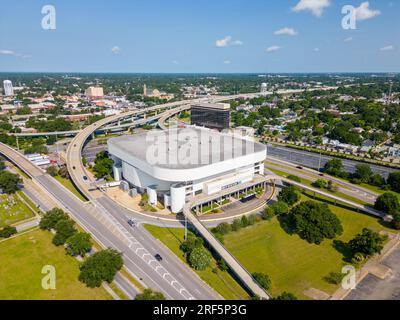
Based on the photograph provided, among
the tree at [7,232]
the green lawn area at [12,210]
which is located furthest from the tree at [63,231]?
the green lawn area at [12,210]

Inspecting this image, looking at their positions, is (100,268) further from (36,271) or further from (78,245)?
(36,271)

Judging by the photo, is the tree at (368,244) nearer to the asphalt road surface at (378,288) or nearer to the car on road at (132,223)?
the asphalt road surface at (378,288)

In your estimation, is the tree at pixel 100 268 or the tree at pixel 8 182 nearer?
the tree at pixel 100 268

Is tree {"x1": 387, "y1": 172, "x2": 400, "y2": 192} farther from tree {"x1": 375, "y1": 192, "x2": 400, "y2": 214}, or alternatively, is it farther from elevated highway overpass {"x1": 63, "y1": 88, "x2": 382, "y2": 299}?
elevated highway overpass {"x1": 63, "y1": 88, "x2": 382, "y2": 299}

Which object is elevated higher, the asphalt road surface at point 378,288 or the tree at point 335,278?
the tree at point 335,278

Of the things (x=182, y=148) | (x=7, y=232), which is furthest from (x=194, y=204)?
(x=7, y=232)
